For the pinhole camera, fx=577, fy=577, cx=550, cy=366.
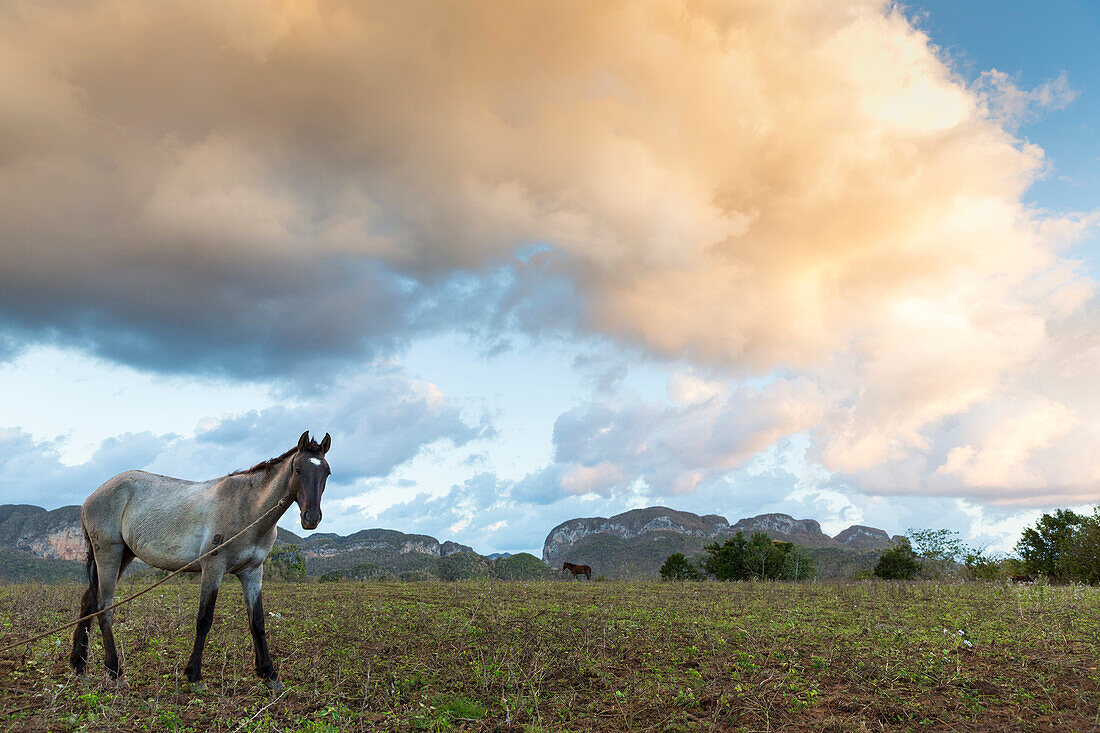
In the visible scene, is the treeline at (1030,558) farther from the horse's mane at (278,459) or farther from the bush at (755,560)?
the horse's mane at (278,459)

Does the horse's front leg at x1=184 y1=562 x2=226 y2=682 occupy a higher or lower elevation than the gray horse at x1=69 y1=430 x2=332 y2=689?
lower

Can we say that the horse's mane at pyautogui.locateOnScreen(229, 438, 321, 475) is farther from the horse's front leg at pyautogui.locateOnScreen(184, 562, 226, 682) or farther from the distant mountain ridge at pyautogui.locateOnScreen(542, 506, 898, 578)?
the distant mountain ridge at pyautogui.locateOnScreen(542, 506, 898, 578)

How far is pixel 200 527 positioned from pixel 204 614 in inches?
47.8

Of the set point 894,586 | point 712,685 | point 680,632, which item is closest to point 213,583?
point 712,685

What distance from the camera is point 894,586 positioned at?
2328 cm

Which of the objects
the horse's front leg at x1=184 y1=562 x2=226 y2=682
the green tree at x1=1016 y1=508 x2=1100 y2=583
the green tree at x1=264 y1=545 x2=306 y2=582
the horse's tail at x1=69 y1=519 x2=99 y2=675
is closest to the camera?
the horse's front leg at x1=184 y1=562 x2=226 y2=682

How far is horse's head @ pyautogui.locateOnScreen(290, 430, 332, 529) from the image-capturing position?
766 centimetres

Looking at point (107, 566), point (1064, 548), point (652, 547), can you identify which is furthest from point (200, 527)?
point (652, 547)

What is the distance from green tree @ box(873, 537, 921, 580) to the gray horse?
54272 millimetres

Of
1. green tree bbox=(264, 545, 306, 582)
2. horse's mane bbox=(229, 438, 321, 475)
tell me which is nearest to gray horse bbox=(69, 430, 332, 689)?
horse's mane bbox=(229, 438, 321, 475)

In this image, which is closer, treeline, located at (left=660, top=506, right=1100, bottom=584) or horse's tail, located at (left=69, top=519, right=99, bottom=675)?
horse's tail, located at (left=69, top=519, right=99, bottom=675)

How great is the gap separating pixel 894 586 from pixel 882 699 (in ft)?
60.4

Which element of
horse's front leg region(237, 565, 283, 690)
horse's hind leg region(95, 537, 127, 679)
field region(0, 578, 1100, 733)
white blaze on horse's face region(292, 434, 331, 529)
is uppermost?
white blaze on horse's face region(292, 434, 331, 529)

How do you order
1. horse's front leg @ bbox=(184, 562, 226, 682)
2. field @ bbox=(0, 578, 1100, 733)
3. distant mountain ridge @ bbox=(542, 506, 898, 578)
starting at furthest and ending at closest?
distant mountain ridge @ bbox=(542, 506, 898, 578), horse's front leg @ bbox=(184, 562, 226, 682), field @ bbox=(0, 578, 1100, 733)
